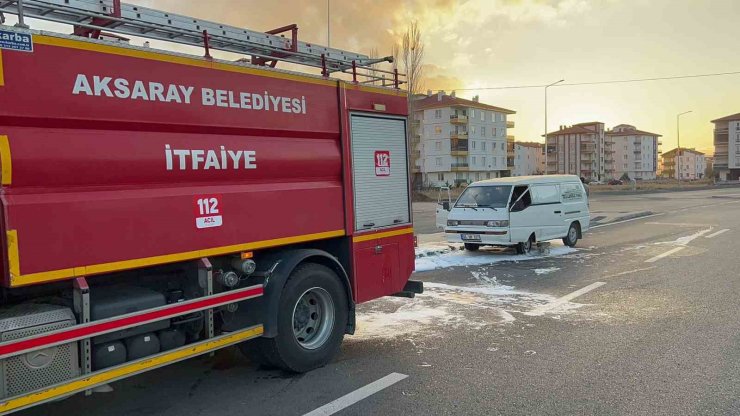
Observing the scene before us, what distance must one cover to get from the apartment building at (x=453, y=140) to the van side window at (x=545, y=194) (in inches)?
2750

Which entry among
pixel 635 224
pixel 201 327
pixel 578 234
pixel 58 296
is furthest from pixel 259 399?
pixel 635 224

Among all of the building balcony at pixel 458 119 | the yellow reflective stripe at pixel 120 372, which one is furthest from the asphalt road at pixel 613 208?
the building balcony at pixel 458 119

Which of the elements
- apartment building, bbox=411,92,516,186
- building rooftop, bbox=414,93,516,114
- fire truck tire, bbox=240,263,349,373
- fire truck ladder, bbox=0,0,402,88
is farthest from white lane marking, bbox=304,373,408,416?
building rooftop, bbox=414,93,516,114

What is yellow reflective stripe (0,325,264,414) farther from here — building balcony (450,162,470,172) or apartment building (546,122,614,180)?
apartment building (546,122,614,180)

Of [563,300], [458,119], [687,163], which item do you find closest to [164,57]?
[563,300]

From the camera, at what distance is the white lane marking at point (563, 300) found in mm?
7578

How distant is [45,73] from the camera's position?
358 cm

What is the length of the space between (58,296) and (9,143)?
1.11 m

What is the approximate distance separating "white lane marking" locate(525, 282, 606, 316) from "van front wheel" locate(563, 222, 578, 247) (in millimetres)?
5008

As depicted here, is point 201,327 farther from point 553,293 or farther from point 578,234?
point 578,234

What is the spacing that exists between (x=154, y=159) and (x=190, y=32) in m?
1.45

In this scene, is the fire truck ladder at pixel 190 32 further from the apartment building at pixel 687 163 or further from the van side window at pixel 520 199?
the apartment building at pixel 687 163

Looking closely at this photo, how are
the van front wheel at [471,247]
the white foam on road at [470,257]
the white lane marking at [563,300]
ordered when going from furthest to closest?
1. the van front wheel at [471,247]
2. the white foam on road at [470,257]
3. the white lane marking at [563,300]

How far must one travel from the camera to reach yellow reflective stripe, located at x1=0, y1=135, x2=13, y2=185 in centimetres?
334
